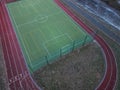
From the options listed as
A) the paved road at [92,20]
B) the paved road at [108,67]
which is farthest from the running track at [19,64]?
the paved road at [92,20]

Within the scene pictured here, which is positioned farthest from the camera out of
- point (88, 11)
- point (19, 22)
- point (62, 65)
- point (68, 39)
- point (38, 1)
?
point (38, 1)

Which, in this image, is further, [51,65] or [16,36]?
[16,36]

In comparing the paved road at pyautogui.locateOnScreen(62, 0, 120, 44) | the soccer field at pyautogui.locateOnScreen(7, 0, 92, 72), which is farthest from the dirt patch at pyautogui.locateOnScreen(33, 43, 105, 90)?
the paved road at pyautogui.locateOnScreen(62, 0, 120, 44)

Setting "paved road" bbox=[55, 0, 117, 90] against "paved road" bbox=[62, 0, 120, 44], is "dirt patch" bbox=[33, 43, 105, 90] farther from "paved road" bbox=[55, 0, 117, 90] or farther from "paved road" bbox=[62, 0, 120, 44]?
"paved road" bbox=[62, 0, 120, 44]

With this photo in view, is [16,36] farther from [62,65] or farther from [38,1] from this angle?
[38,1]

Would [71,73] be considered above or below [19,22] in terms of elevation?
below

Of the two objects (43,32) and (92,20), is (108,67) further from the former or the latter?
(43,32)

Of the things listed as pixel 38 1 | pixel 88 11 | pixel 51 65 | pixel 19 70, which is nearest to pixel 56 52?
pixel 51 65
